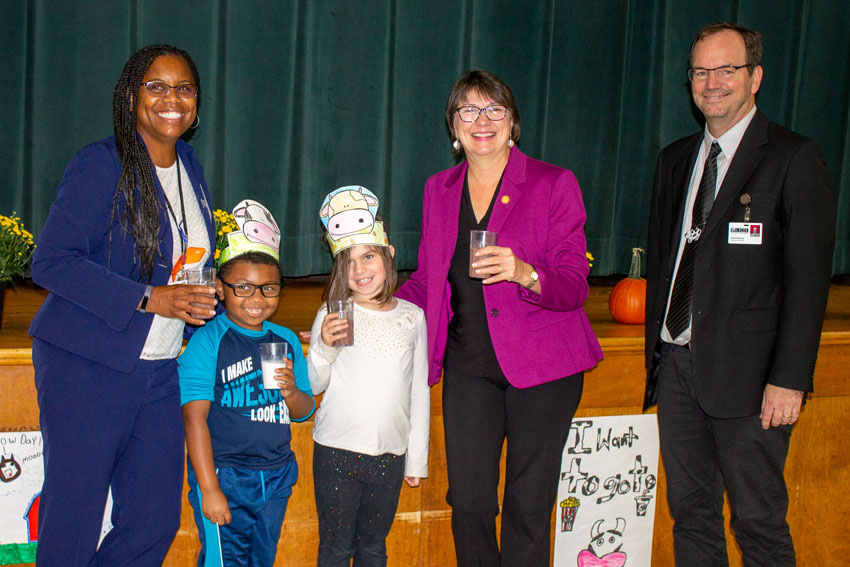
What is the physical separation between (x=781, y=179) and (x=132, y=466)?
2.00m

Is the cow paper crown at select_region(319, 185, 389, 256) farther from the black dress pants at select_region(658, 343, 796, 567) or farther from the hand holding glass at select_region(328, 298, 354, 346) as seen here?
the black dress pants at select_region(658, 343, 796, 567)

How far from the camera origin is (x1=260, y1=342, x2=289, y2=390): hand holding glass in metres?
1.97

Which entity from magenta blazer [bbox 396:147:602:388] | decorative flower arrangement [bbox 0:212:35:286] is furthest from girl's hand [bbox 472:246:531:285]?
decorative flower arrangement [bbox 0:212:35:286]

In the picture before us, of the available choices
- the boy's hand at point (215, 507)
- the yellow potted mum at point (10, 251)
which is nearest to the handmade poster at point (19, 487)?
the yellow potted mum at point (10, 251)

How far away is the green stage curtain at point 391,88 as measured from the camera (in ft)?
10.3

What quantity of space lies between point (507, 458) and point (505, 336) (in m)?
0.39

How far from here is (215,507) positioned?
6.48 ft

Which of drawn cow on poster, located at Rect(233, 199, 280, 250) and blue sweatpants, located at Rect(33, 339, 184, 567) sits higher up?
drawn cow on poster, located at Rect(233, 199, 280, 250)

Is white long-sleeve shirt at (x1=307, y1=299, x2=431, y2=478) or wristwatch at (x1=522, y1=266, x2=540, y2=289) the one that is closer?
wristwatch at (x1=522, y1=266, x2=540, y2=289)

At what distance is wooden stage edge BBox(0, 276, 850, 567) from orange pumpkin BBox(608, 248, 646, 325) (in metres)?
0.05

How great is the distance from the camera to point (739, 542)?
90.4 inches

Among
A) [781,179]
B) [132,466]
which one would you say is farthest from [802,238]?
[132,466]

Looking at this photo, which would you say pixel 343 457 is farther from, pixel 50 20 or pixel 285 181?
pixel 50 20

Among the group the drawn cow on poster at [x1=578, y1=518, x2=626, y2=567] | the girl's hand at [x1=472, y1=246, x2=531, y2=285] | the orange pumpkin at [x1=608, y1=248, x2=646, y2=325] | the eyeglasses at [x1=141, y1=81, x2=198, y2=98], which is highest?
the eyeglasses at [x1=141, y1=81, x2=198, y2=98]
